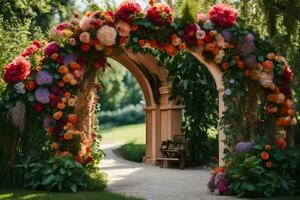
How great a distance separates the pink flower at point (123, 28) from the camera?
10142 mm

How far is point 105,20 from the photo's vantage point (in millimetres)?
10148

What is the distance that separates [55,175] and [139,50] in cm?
285

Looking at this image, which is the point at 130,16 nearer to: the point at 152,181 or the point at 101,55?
the point at 101,55

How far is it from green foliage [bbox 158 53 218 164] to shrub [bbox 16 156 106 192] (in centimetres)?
668

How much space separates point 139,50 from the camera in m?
10.5

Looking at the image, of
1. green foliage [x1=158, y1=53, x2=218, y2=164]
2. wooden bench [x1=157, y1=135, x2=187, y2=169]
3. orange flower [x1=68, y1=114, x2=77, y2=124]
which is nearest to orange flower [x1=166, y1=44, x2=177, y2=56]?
orange flower [x1=68, y1=114, x2=77, y2=124]

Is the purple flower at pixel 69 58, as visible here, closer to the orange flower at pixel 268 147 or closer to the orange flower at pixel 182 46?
the orange flower at pixel 182 46

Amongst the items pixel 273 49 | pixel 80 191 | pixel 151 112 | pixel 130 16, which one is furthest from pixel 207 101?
pixel 80 191

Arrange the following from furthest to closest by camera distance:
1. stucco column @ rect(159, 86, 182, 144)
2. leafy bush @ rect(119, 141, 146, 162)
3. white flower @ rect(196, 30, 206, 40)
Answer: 1. leafy bush @ rect(119, 141, 146, 162)
2. stucco column @ rect(159, 86, 182, 144)
3. white flower @ rect(196, 30, 206, 40)

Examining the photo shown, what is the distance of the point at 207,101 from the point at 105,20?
265 inches

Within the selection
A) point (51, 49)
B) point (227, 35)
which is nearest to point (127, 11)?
point (51, 49)

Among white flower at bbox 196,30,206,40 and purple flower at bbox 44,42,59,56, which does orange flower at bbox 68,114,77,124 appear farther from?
white flower at bbox 196,30,206,40

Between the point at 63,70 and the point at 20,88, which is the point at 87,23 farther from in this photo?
the point at 20,88

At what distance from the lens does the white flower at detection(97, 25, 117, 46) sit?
998cm
